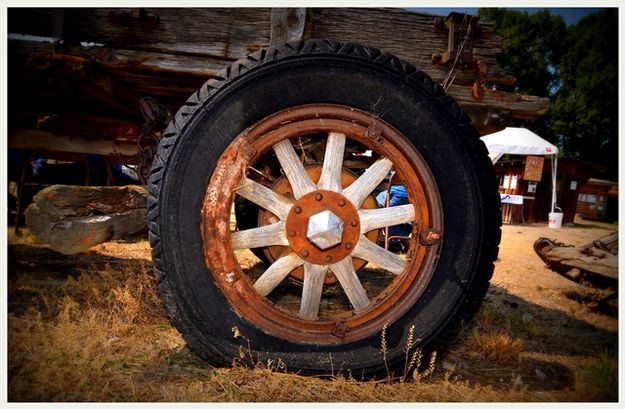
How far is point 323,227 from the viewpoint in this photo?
1.61m

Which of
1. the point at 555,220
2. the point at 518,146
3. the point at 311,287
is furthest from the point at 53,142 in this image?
the point at 555,220

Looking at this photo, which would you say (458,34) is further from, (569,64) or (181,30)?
(569,64)

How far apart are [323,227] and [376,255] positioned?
0.97 feet

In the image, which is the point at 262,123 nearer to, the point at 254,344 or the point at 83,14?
the point at 254,344

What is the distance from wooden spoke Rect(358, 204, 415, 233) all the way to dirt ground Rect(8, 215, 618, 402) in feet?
2.15

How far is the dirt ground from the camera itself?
154 centimetres

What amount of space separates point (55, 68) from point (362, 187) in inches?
60.8

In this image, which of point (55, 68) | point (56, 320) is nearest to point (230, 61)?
point (55, 68)

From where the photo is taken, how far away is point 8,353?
5.50 ft

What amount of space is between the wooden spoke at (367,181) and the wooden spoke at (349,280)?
27 centimetres

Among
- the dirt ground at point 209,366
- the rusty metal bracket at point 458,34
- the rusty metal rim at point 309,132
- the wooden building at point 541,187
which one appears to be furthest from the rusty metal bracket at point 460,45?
the wooden building at point 541,187

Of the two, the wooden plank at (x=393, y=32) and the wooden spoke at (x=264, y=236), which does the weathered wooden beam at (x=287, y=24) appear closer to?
the wooden plank at (x=393, y=32)

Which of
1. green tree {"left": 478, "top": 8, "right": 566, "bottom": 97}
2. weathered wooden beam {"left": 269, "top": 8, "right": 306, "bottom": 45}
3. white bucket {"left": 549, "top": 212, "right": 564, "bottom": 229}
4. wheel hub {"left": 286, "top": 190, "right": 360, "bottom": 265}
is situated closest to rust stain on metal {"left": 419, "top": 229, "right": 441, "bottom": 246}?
wheel hub {"left": 286, "top": 190, "right": 360, "bottom": 265}

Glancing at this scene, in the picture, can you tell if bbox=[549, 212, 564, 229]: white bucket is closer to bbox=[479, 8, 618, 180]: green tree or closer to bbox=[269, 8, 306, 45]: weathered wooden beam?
bbox=[479, 8, 618, 180]: green tree
